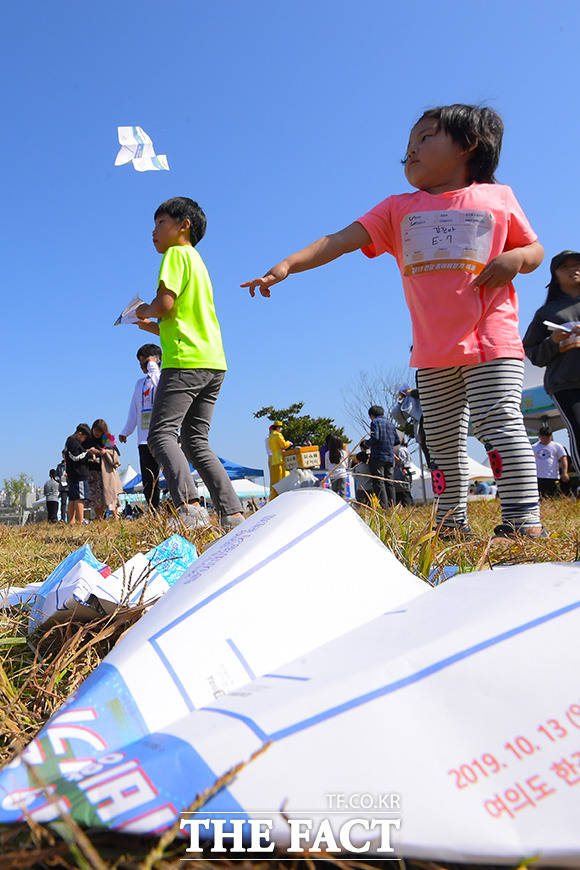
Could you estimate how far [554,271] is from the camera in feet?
10.6

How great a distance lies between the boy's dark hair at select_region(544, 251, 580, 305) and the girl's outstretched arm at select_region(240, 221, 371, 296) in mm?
1420

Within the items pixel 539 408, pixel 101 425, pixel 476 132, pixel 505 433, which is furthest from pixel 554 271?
pixel 539 408

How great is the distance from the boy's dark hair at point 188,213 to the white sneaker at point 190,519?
164 cm

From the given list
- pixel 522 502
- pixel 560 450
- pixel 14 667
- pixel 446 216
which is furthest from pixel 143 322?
pixel 560 450

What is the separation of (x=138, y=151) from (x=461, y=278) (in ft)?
6.73

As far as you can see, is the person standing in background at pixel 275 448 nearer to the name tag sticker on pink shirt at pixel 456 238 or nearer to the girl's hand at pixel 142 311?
the girl's hand at pixel 142 311

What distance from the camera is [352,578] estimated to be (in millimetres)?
827

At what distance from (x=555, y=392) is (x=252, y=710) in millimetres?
2801

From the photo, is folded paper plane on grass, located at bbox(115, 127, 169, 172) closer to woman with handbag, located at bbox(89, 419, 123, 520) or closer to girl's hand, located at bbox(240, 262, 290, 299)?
girl's hand, located at bbox(240, 262, 290, 299)

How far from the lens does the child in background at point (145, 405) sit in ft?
16.8

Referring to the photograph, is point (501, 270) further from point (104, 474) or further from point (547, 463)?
point (547, 463)

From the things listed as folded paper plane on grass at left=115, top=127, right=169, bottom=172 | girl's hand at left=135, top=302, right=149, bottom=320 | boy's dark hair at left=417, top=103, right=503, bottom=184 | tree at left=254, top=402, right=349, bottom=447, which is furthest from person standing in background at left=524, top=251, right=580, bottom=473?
tree at left=254, top=402, right=349, bottom=447

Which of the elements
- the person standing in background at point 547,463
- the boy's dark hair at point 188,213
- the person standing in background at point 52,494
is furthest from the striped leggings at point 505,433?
the person standing in background at point 52,494

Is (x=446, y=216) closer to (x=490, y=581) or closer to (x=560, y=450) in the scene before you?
(x=490, y=581)
